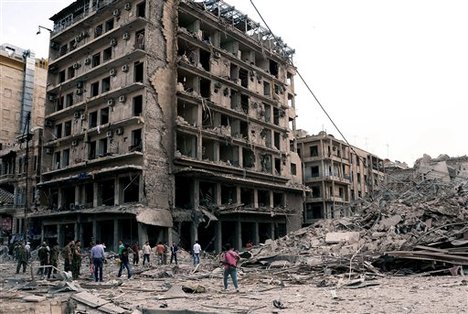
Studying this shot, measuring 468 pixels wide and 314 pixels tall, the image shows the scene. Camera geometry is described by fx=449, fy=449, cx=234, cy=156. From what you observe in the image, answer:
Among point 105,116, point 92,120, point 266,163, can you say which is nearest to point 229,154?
point 266,163

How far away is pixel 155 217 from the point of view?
31.0 m

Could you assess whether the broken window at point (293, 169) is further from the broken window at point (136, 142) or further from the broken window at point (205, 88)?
the broken window at point (136, 142)

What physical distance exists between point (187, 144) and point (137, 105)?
5.01 meters

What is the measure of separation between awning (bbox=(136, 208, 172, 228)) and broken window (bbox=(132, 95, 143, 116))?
767cm

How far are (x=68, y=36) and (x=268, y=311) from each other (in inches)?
1513

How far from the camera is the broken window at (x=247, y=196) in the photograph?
136ft

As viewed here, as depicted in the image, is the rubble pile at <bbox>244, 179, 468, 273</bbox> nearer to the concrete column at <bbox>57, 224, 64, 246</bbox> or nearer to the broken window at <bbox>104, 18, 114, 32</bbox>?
the concrete column at <bbox>57, 224, 64, 246</bbox>

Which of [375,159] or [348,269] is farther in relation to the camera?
[375,159]

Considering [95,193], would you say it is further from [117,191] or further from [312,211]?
[312,211]

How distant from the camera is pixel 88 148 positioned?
3656 centimetres

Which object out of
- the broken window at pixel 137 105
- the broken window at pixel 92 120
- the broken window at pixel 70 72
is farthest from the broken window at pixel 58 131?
the broken window at pixel 137 105

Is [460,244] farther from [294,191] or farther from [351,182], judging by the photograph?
[351,182]

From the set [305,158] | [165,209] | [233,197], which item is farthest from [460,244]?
[305,158]

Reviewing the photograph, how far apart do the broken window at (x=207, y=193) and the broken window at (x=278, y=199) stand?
9.76 metres
